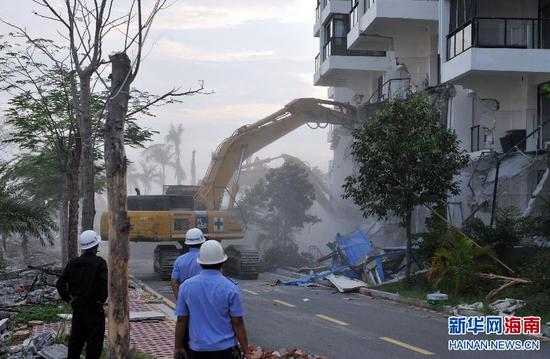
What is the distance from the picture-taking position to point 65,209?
64.3ft

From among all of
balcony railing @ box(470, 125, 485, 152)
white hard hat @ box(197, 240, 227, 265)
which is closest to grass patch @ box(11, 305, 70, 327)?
white hard hat @ box(197, 240, 227, 265)

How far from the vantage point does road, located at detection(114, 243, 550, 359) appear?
10.0 m

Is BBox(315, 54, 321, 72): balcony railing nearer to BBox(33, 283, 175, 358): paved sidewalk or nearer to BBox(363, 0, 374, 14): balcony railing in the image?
BBox(363, 0, 374, 14): balcony railing

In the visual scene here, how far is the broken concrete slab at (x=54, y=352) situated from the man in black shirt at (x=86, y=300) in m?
0.75

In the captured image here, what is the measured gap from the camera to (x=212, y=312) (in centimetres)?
Answer: 515

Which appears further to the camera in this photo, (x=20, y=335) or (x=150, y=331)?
(x=150, y=331)

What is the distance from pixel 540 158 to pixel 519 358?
1065 centimetres

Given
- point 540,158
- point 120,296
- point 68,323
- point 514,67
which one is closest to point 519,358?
point 120,296

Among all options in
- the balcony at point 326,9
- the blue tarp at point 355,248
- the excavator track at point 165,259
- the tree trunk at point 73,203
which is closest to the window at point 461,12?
the blue tarp at point 355,248

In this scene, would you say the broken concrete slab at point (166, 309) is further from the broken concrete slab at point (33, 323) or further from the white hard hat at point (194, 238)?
the white hard hat at point (194, 238)

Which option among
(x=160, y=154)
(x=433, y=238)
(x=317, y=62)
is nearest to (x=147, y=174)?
(x=160, y=154)

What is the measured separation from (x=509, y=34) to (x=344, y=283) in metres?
9.92

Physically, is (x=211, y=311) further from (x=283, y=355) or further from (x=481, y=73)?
(x=481, y=73)

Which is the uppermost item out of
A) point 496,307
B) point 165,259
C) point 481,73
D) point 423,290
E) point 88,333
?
point 481,73
